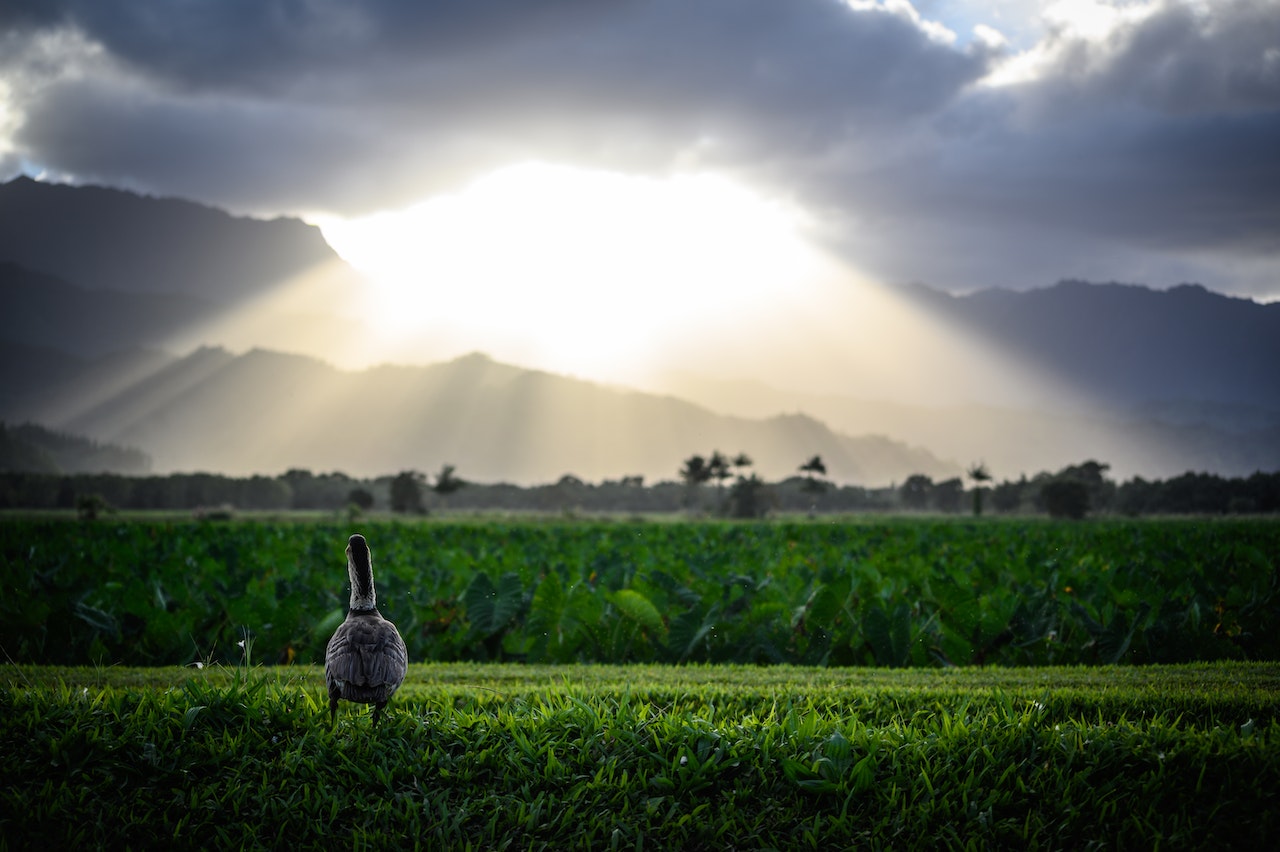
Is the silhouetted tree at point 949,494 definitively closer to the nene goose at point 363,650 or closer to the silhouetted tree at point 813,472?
the silhouetted tree at point 813,472

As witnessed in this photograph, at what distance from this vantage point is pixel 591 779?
4645 mm

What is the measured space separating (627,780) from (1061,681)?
524cm

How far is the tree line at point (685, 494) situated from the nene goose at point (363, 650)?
4900 centimetres

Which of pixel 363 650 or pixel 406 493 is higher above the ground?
pixel 363 650

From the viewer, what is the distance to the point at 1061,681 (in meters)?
7.81

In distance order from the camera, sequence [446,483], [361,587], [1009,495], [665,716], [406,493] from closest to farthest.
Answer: [361,587] < [665,716] < [406,493] < [1009,495] < [446,483]

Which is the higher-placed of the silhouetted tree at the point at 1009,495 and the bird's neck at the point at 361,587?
the bird's neck at the point at 361,587

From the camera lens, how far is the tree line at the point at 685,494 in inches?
2579

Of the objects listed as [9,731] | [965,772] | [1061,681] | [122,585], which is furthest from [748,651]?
[122,585]

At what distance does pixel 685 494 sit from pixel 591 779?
3451 inches

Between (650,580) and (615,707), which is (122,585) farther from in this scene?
(615,707)

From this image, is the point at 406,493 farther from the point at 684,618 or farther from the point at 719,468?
the point at 684,618

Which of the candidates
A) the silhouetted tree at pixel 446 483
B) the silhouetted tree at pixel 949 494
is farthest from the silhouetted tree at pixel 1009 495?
the silhouetted tree at pixel 446 483

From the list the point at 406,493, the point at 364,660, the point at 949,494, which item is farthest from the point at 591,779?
the point at 949,494
